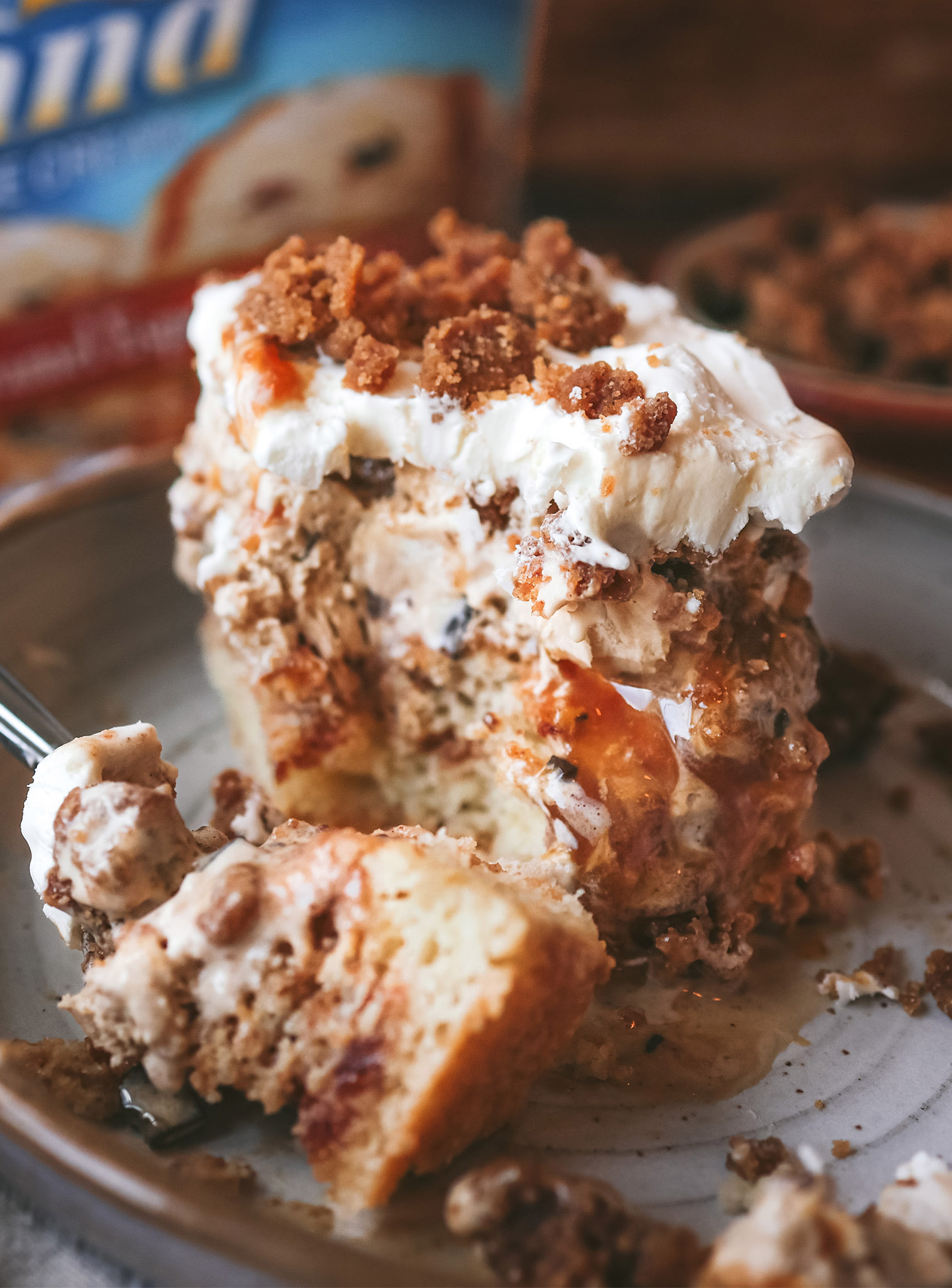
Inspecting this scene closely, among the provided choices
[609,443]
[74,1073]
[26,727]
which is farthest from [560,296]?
[74,1073]

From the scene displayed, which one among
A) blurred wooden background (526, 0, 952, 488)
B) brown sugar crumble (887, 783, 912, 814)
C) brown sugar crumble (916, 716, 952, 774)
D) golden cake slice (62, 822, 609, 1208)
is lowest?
brown sugar crumble (887, 783, 912, 814)

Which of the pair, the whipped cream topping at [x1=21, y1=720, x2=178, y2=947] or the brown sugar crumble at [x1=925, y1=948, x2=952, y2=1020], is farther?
the brown sugar crumble at [x1=925, y1=948, x2=952, y2=1020]

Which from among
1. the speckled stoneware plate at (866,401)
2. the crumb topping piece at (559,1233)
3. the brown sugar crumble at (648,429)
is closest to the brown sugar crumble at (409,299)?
the brown sugar crumble at (648,429)

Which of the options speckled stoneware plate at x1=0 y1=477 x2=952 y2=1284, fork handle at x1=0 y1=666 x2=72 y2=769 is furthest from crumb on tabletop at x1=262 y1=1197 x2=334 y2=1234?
fork handle at x1=0 y1=666 x2=72 y2=769

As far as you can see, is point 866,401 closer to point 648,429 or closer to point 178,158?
point 648,429

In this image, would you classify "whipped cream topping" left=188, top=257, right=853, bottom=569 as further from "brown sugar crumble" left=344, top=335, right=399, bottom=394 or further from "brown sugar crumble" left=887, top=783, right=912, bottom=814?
"brown sugar crumble" left=887, top=783, right=912, bottom=814

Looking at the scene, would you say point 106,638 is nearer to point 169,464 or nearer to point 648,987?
point 169,464

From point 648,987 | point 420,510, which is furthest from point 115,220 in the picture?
point 648,987
